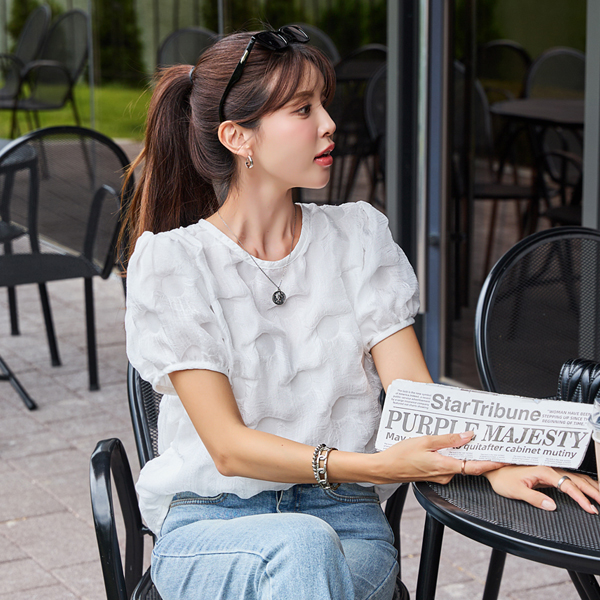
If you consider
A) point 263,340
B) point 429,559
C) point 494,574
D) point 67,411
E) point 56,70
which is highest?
point 56,70

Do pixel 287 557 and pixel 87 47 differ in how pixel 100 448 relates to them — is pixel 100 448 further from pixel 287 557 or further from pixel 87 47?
pixel 87 47

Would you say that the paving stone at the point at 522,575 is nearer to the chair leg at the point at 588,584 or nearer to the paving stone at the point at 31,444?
the chair leg at the point at 588,584

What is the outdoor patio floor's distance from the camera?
239cm

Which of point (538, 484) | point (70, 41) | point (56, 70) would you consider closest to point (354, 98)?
point (70, 41)

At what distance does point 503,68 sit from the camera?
3.33 m

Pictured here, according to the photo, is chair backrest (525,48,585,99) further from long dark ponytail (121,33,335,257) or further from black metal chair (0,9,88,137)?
black metal chair (0,9,88,137)

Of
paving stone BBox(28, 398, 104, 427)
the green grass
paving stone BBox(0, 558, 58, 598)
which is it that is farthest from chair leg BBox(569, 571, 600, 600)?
the green grass

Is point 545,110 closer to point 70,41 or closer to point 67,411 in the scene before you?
point 67,411

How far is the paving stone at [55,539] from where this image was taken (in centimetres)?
255

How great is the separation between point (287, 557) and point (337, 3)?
338 centimetres

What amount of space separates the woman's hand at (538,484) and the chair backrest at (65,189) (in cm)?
223

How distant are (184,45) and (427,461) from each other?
178 inches

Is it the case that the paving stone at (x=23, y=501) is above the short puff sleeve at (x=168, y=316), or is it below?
below

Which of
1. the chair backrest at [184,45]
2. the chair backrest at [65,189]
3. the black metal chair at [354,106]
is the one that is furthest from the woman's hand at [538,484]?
the chair backrest at [184,45]
